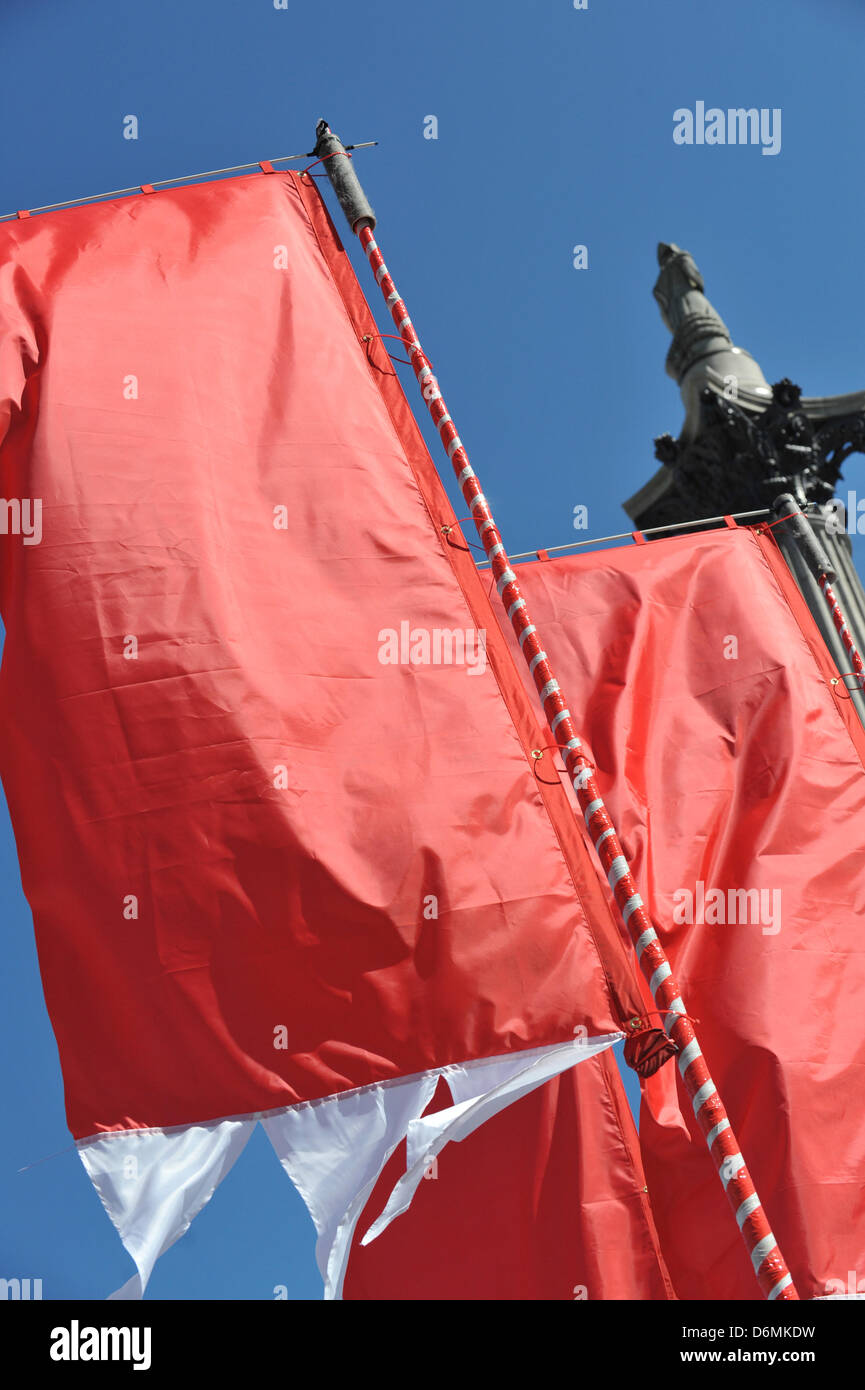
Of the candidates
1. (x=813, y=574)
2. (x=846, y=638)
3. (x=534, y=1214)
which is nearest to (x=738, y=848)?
(x=534, y=1214)

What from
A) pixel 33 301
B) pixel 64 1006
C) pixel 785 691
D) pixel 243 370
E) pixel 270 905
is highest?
pixel 33 301

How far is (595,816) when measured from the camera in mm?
5809

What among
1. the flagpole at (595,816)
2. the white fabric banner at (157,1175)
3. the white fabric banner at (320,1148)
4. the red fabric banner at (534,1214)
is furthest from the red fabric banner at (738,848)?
the white fabric banner at (157,1175)

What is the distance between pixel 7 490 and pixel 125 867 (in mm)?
2177

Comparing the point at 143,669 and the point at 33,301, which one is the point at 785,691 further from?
the point at 33,301

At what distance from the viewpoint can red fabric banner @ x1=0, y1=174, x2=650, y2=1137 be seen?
5363 millimetres

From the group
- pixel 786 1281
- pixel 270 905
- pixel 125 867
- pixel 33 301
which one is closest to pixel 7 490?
pixel 33 301

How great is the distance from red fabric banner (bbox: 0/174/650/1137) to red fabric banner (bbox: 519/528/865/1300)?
2.82ft

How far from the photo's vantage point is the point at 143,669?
19.6 ft

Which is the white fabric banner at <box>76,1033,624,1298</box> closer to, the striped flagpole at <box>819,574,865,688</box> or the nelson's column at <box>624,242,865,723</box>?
the striped flagpole at <box>819,574,865,688</box>

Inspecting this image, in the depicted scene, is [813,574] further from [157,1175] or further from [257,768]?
[157,1175]

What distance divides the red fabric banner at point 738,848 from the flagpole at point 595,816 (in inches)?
16.5

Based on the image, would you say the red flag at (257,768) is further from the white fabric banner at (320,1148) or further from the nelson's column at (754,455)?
the nelson's column at (754,455)
